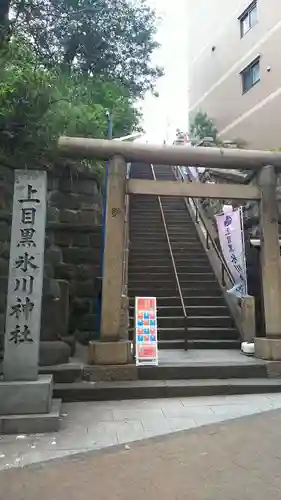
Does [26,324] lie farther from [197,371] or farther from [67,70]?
[67,70]

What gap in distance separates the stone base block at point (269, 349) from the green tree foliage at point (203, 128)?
16367 millimetres

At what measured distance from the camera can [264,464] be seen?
150 inches

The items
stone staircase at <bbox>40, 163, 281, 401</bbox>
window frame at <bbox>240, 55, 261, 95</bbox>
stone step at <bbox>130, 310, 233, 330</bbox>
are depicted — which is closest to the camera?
stone staircase at <bbox>40, 163, 281, 401</bbox>

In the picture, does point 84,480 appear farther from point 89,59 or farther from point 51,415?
point 89,59

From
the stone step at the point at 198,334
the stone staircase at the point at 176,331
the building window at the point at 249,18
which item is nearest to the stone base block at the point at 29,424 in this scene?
the stone staircase at the point at 176,331

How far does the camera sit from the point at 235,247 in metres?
8.94

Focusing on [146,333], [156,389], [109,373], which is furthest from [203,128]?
[156,389]

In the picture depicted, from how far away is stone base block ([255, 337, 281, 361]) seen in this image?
23.5 feet

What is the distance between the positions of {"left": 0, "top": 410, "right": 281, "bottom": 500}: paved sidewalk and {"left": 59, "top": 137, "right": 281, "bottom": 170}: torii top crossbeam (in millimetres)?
4750

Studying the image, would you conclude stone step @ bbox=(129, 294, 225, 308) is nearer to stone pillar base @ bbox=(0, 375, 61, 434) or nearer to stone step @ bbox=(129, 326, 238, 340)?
stone step @ bbox=(129, 326, 238, 340)

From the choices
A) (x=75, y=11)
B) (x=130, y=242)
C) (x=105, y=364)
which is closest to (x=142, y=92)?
(x=75, y=11)

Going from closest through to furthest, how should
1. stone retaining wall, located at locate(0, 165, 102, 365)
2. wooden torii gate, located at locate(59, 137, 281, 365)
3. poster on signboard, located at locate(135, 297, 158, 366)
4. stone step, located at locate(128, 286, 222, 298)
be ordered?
poster on signboard, located at locate(135, 297, 158, 366), wooden torii gate, located at locate(59, 137, 281, 365), stone retaining wall, located at locate(0, 165, 102, 365), stone step, located at locate(128, 286, 222, 298)

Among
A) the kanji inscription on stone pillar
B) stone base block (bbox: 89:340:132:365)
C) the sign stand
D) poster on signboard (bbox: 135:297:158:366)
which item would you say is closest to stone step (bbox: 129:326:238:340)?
poster on signboard (bbox: 135:297:158:366)

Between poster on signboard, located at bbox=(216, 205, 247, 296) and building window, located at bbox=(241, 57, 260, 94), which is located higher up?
building window, located at bbox=(241, 57, 260, 94)
